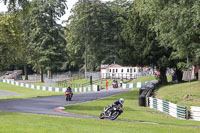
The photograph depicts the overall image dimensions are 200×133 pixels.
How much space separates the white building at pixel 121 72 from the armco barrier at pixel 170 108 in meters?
36.2

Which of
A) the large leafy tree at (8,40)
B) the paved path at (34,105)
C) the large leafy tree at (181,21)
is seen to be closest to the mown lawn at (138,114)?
the paved path at (34,105)

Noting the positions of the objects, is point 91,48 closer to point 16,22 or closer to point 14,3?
point 16,22

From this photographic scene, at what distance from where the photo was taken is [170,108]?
74.4 feet

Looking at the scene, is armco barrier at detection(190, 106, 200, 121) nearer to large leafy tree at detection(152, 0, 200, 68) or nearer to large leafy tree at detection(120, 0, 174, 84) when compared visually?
large leafy tree at detection(152, 0, 200, 68)

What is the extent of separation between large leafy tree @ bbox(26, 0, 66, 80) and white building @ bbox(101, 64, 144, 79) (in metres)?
13.4

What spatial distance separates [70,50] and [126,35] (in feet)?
126

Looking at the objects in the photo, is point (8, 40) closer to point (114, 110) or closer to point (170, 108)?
point (170, 108)

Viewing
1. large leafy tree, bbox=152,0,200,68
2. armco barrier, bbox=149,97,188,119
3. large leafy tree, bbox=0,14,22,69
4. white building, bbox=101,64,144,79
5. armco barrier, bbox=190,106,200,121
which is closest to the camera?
armco barrier, bbox=190,106,200,121

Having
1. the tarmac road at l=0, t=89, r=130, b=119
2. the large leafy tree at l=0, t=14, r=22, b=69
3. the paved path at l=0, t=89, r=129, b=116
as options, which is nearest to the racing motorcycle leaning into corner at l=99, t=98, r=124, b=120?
the tarmac road at l=0, t=89, r=130, b=119

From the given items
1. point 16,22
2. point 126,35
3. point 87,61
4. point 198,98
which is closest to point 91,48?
point 87,61

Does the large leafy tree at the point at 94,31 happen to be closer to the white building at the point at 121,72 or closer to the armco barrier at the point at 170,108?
the white building at the point at 121,72

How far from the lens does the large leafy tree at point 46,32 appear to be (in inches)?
2854

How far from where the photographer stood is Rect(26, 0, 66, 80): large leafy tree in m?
72.5

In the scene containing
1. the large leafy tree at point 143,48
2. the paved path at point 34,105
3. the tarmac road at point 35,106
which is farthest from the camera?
the large leafy tree at point 143,48
